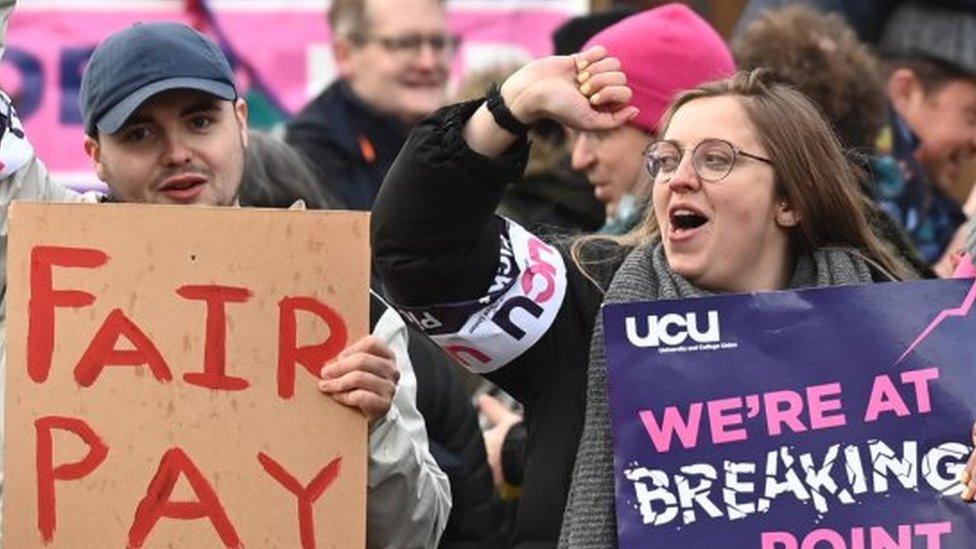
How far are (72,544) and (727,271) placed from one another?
44.5 inches

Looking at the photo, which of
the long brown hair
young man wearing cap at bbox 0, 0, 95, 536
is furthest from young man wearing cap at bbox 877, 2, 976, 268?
young man wearing cap at bbox 0, 0, 95, 536

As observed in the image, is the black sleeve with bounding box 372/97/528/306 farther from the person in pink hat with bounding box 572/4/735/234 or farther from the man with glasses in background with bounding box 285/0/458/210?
the man with glasses in background with bounding box 285/0/458/210

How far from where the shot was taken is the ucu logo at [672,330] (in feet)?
13.1

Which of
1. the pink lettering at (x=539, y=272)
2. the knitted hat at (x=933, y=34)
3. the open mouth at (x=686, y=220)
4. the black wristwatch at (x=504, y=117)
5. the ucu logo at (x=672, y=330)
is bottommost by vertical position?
the ucu logo at (x=672, y=330)

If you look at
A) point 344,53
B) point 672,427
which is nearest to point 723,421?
point 672,427

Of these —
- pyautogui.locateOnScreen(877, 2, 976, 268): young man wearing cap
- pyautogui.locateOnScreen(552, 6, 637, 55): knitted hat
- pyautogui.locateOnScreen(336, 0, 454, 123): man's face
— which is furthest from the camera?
pyautogui.locateOnScreen(336, 0, 454, 123): man's face

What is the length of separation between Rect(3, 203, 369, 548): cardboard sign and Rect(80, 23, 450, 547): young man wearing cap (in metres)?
0.24

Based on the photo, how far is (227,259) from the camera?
402 cm

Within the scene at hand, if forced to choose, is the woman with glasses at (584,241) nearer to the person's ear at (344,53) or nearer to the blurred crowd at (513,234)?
the blurred crowd at (513,234)

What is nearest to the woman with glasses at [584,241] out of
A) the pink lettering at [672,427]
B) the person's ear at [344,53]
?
the pink lettering at [672,427]

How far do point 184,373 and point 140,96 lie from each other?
22.2 inches

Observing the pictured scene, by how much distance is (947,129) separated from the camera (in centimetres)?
669

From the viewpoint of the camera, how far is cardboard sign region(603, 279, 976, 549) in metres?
3.96

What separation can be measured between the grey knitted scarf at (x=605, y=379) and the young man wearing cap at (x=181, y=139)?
0.31m
